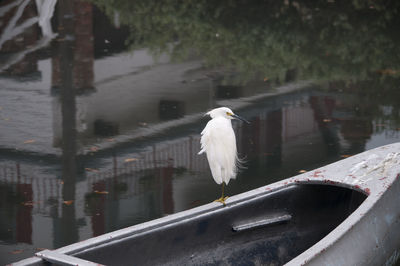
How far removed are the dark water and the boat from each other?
1.64m

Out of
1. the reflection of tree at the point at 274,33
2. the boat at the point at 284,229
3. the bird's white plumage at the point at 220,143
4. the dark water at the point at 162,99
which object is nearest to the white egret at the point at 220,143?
the bird's white plumage at the point at 220,143

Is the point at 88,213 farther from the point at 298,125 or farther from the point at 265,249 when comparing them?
the point at 298,125

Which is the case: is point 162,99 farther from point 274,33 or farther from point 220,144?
point 220,144

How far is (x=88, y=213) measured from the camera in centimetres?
757

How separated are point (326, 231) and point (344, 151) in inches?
121

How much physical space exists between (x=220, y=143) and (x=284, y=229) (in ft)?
4.18

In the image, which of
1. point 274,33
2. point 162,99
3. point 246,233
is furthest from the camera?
point 274,33

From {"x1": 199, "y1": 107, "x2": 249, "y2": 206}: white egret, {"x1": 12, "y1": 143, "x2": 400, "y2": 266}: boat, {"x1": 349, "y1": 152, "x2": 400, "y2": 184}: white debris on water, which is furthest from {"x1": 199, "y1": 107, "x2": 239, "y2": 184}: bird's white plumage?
{"x1": 349, "y1": 152, "x2": 400, "y2": 184}: white debris on water

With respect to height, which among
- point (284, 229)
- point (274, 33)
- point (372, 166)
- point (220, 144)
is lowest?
point (284, 229)

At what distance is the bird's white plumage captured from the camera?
573cm

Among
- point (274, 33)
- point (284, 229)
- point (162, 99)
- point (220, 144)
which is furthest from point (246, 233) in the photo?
point (274, 33)

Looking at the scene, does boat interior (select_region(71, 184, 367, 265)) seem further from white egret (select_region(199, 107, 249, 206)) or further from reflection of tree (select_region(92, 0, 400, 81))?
reflection of tree (select_region(92, 0, 400, 81))

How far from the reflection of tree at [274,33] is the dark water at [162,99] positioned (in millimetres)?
48

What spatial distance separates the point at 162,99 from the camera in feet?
39.4
